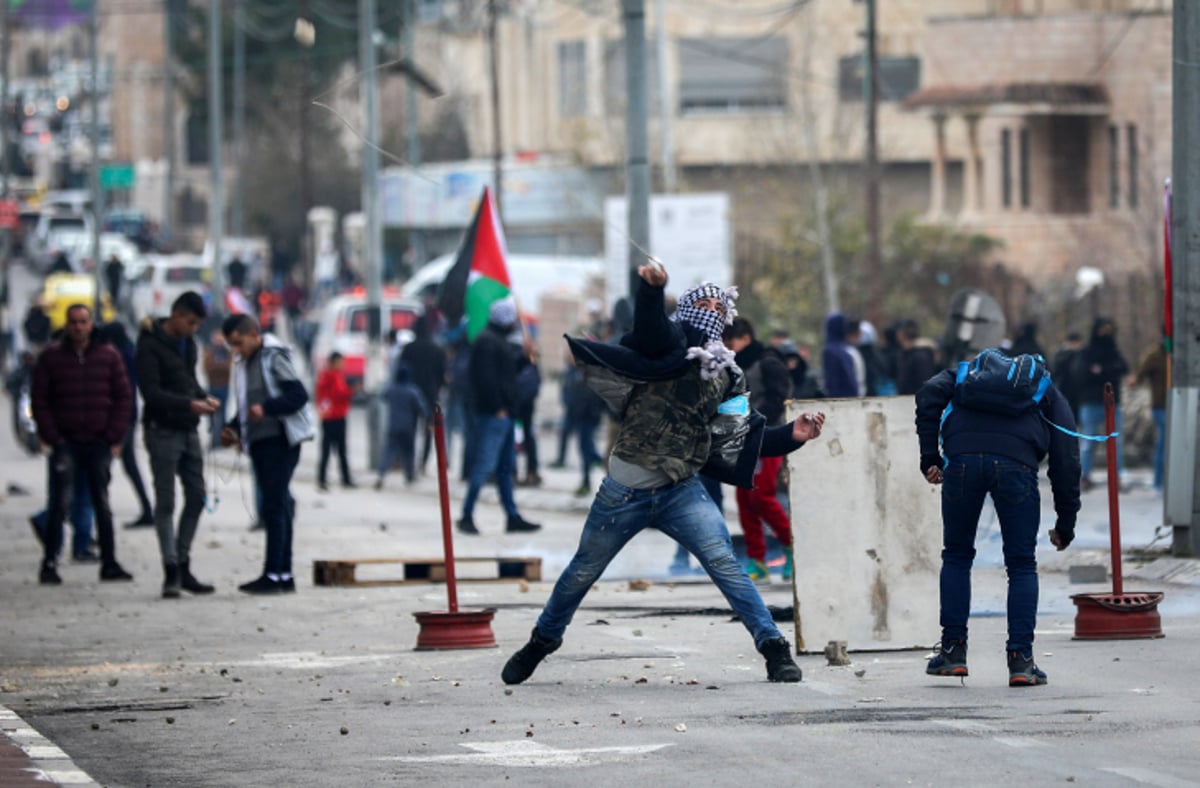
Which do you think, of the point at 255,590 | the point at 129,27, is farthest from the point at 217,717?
the point at 129,27

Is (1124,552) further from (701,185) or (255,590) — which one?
(701,185)

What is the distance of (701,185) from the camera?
2343 inches

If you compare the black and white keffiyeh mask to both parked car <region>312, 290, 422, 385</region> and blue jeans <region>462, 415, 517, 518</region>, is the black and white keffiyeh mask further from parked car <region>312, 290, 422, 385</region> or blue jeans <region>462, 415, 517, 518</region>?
parked car <region>312, 290, 422, 385</region>

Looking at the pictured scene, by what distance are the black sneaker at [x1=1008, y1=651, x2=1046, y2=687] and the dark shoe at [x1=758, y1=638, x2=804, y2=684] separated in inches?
33.7

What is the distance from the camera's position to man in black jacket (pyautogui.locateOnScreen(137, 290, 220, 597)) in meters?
14.2

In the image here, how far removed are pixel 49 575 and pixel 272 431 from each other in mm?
2207

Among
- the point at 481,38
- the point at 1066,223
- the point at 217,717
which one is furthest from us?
the point at 481,38

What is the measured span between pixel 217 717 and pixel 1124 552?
295 inches

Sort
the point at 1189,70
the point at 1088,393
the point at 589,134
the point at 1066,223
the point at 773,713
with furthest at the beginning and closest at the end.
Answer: the point at 589,134 < the point at 1066,223 < the point at 1088,393 < the point at 1189,70 < the point at 773,713

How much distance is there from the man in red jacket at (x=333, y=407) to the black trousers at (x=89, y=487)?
26.3 ft

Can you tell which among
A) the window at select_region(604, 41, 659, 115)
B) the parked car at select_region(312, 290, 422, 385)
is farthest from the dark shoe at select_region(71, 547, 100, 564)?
the window at select_region(604, 41, 659, 115)

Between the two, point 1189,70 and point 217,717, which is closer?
point 217,717

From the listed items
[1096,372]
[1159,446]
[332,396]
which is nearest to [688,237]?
[332,396]

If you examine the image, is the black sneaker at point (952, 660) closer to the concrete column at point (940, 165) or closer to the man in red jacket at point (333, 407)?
the man in red jacket at point (333, 407)
